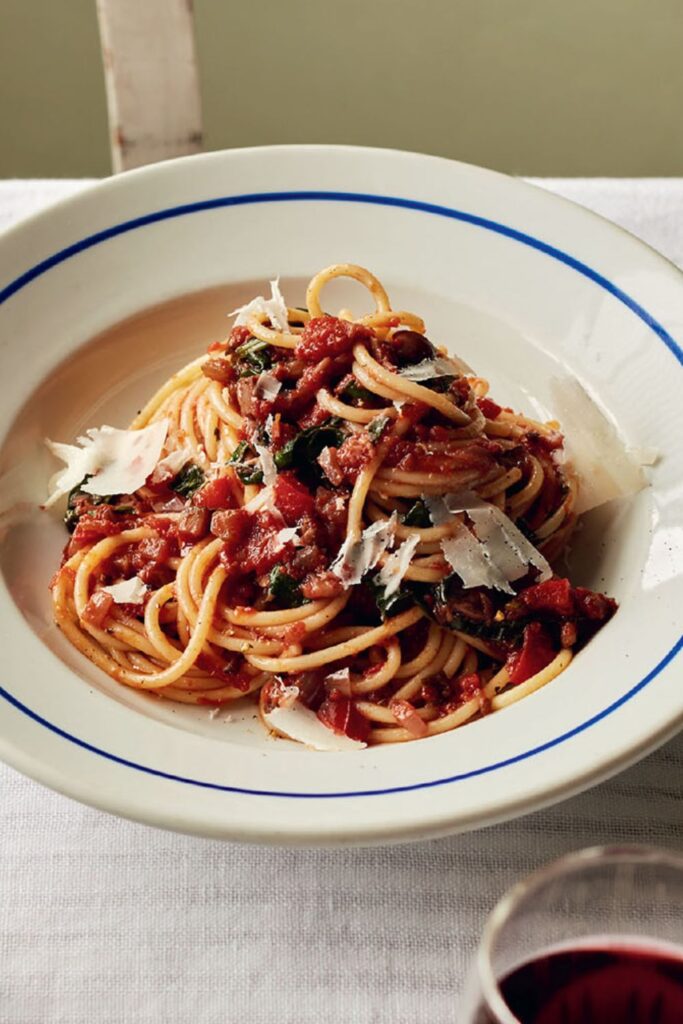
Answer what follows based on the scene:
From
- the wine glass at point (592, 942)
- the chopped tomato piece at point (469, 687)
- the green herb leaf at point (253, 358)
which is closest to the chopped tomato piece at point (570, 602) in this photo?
the chopped tomato piece at point (469, 687)

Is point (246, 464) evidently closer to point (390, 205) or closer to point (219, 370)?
point (219, 370)

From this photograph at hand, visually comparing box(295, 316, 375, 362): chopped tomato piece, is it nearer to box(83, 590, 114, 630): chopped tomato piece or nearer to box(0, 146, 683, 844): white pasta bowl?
box(0, 146, 683, 844): white pasta bowl

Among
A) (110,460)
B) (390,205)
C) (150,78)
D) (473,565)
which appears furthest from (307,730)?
(150,78)

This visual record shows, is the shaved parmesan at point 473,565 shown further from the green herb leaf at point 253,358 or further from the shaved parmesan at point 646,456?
the green herb leaf at point 253,358

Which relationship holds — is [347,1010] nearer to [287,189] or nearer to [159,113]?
[287,189]

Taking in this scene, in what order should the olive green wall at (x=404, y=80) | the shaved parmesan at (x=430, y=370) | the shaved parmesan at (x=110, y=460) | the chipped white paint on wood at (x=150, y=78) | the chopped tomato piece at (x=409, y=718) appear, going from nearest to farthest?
the chopped tomato piece at (x=409, y=718) → the shaved parmesan at (x=430, y=370) → the shaved parmesan at (x=110, y=460) → the chipped white paint on wood at (x=150, y=78) → the olive green wall at (x=404, y=80)
